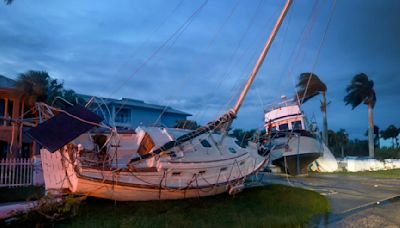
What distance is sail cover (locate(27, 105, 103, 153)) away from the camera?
894 cm

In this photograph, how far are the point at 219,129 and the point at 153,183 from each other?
345cm

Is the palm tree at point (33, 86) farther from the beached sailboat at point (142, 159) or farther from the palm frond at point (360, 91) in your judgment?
the palm frond at point (360, 91)

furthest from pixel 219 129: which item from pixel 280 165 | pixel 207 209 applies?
pixel 280 165

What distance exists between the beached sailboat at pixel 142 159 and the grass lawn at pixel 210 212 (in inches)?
15.0

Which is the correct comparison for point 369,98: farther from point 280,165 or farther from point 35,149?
point 35,149

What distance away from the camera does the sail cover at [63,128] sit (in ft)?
29.3

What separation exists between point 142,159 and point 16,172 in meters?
6.77

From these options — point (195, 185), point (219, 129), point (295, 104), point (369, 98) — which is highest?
point (369, 98)

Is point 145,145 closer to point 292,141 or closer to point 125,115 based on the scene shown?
point 292,141

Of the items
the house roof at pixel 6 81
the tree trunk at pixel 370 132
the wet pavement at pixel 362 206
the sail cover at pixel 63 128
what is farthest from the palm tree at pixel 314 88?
the sail cover at pixel 63 128

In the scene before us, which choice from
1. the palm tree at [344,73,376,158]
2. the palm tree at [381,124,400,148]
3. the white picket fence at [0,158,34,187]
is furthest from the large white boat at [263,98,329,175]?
the palm tree at [381,124,400,148]

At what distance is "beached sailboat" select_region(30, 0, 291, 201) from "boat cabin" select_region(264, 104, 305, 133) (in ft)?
38.5


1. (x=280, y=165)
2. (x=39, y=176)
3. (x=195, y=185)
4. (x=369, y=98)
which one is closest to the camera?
(x=195, y=185)

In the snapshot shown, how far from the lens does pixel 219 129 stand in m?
12.9
